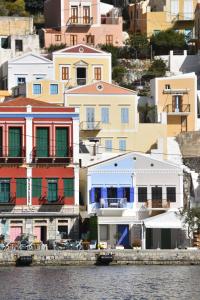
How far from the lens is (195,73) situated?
11331cm

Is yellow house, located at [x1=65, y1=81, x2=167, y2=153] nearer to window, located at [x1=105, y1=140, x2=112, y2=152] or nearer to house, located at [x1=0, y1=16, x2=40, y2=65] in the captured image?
window, located at [x1=105, y1=140, x2=112, y2=152]

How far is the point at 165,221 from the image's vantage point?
83750 millimetres

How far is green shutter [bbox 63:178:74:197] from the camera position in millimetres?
86938

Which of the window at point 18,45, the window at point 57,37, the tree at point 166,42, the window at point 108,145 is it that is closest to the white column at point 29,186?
the window at point 108,145

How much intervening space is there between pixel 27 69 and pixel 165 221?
25.9 meters

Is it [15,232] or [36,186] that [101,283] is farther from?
[36,186]

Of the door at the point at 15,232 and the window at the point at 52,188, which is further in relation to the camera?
the window at the point at 52,188

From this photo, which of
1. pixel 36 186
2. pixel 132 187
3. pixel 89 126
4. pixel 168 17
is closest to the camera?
pixel 36 186

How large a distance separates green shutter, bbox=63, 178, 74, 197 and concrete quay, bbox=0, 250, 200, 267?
818cm

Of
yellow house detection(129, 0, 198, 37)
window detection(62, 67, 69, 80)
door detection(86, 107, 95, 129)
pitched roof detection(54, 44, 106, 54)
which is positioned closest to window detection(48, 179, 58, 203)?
door detection(86, 107, 95, 129)

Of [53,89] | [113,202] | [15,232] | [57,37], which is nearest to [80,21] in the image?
[57,37]

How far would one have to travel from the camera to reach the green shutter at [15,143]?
86812mm

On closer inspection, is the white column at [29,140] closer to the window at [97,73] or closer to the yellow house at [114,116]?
the yellow house at [114,116]

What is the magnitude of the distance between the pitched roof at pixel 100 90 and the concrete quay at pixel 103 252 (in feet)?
69.5
